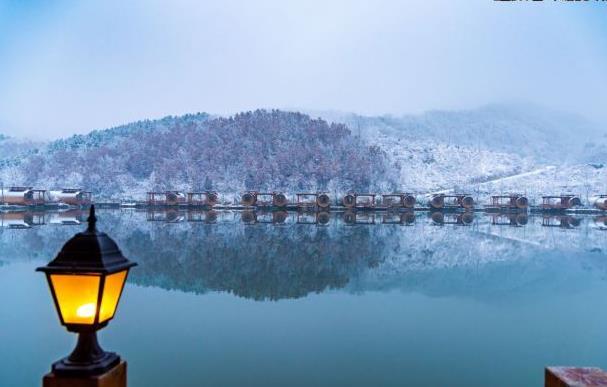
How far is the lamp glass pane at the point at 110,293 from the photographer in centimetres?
130

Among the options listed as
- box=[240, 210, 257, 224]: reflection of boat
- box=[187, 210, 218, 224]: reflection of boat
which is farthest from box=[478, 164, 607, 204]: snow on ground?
box=[187, 210, 218, 224]: reflection of boat

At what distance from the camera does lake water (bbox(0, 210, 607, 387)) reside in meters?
2.63

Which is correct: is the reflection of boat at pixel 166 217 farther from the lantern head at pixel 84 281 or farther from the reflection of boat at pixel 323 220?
the lantern head at pixel 84 281

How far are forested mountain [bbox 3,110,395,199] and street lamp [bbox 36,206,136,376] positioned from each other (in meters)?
29.2

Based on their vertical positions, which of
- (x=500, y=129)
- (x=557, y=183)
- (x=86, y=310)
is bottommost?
(x=86, y=310)

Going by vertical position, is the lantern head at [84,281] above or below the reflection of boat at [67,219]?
above

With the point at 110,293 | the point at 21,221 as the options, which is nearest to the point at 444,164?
the point at 21,221

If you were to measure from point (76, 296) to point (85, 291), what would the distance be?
0.03 metres

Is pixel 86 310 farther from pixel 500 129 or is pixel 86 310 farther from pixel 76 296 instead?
pixel 500 129

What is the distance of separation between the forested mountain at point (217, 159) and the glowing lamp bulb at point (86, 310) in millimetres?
29248

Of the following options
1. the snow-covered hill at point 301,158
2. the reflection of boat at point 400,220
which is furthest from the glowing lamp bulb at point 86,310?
the snow-covered hill at point 301,158

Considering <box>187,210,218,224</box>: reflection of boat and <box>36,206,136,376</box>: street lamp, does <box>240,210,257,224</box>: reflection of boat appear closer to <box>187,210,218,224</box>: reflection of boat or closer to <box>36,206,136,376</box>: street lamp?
<box>187,210,218,224</box>: reflection of boat

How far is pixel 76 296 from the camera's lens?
1280 millimetres

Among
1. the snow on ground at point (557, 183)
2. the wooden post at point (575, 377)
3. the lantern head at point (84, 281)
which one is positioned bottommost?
the wooden post at point (575, 377)
